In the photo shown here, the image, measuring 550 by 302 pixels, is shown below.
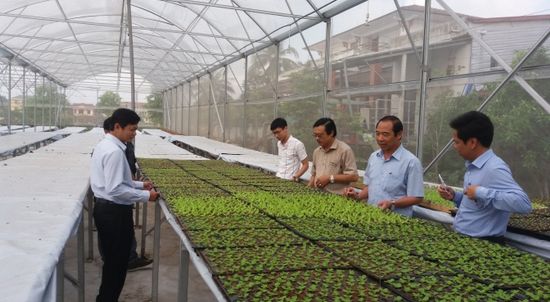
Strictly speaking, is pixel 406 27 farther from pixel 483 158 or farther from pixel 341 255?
pixel 341 255

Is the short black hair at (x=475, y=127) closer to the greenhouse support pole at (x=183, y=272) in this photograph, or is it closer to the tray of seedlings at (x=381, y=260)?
the tray of seedlings at (x=381, y=260)

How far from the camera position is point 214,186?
4.41 metres

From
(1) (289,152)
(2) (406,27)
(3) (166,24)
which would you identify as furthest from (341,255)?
(3) (166,24)

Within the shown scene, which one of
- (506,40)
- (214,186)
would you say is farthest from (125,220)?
(506,40)

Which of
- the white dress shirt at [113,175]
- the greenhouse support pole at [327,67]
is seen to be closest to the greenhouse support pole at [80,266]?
the white dress shirt at [113,175]

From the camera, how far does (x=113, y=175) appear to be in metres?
3.31

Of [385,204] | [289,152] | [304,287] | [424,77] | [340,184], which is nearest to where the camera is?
[304,287]

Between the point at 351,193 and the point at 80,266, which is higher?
the point at 351,193

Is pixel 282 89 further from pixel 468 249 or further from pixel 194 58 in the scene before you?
pixel 468 249

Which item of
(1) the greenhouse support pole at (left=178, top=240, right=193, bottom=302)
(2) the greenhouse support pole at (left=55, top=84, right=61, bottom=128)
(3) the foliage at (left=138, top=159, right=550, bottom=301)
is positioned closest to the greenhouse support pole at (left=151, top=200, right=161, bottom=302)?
(3) the foliage at (left=138, top=159, right=550, bottom=301)

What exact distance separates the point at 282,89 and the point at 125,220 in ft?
23.6

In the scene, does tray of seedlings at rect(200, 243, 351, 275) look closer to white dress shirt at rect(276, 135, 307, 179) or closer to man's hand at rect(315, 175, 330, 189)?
man's hand at rect(315, 175, 330, 189)

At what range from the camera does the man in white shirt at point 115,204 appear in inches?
134

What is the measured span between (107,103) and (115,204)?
3122 centimetres
